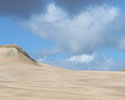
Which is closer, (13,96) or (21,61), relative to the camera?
(13,96)

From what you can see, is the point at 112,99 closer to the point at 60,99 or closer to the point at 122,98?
the point at 122,98

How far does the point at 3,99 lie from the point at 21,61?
29943 millimetres

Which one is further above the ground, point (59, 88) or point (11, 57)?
point (11, 57)

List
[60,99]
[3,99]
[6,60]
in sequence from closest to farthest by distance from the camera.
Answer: [3,99] → [60,99] → [6,60]

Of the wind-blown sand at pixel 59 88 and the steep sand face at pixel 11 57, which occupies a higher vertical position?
the steep sand face at pixel 11 57

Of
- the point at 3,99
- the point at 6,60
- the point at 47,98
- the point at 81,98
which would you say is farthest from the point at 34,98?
the point at 6,60

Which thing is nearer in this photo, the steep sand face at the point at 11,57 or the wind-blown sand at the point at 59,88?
the wind-blown sand at the point at 59,88

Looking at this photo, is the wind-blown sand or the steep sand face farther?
the steep sand face

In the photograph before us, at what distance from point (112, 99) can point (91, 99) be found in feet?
2.89

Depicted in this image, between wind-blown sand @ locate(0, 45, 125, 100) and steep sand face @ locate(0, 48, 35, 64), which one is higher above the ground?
steep sand face @ locate(0, 48, 35, 64)

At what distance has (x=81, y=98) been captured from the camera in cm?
1008

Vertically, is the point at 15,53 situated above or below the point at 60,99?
above

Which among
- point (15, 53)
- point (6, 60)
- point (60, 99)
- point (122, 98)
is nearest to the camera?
point (60, 99)

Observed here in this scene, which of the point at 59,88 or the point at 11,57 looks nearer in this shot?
the point at 59,88
